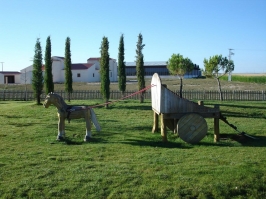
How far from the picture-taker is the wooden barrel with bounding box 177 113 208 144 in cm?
1182

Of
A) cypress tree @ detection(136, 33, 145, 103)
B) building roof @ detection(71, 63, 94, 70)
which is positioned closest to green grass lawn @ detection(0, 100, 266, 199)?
cypress tree @ detection(136, 33, 145, 103)

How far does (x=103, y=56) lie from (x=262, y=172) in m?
18.9

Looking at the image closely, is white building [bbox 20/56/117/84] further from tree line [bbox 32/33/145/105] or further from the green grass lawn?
the green grass lawn

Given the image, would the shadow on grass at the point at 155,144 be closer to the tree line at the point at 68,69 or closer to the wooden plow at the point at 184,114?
the wooden plow at the point at 184,114

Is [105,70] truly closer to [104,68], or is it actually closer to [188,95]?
[104,68]

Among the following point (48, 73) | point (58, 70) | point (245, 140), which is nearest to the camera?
point (245, 140)

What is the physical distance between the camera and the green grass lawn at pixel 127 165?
24.1 feet

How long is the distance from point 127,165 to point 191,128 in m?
3.78

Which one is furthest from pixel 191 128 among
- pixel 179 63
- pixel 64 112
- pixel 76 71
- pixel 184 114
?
pixel 76 71

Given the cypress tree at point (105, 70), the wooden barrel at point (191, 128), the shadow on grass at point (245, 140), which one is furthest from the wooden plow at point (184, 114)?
the cypress tree at point (105, 70)

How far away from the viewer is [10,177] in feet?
26.1

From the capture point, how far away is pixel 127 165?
884cm

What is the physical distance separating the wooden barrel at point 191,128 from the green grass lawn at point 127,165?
317 millimetres

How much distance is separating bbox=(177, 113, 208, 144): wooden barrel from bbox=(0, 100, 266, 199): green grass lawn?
1.04ft
